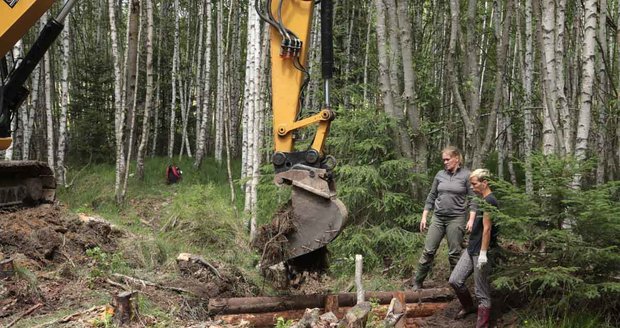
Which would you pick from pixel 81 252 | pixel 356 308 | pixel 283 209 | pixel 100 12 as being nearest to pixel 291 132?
pixel 283 209

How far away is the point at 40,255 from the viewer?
21.1ft

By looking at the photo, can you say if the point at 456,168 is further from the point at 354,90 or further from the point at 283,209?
the point at 354,90

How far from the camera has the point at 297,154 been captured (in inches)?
213

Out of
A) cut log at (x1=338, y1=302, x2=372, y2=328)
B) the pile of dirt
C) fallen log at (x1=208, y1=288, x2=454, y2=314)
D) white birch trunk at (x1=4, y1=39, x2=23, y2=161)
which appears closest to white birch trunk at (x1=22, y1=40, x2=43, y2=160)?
white birch trunk at (x1=4, y1=39, x2=23, y2=161)

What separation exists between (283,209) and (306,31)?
1776mm

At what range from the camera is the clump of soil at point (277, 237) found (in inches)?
207

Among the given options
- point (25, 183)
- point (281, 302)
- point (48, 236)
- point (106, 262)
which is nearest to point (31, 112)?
point (25, 183)

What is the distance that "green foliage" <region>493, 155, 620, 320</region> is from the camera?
500 cm

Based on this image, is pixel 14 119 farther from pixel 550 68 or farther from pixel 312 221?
pixel 550 68

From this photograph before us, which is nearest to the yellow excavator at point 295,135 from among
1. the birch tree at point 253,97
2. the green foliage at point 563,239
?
the green foliage at point 563,239

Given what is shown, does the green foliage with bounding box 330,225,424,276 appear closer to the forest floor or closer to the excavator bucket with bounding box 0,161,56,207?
the forest floor

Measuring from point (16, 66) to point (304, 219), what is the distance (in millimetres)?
4503

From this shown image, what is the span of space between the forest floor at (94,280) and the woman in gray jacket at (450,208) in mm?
595

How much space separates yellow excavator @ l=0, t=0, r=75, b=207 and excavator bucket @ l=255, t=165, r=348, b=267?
3719mm
